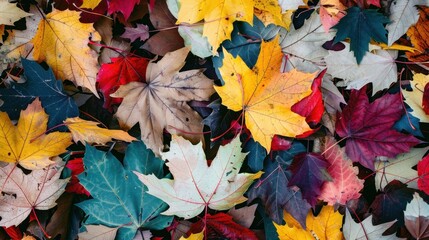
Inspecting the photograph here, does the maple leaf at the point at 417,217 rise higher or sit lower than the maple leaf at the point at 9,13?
lower

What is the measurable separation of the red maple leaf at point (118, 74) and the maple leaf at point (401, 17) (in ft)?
2.21

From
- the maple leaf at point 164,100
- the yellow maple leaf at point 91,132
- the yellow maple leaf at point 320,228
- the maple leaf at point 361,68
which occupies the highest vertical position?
the maple leaf at point 361,68

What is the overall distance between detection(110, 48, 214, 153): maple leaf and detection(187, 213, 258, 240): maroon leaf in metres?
0.22

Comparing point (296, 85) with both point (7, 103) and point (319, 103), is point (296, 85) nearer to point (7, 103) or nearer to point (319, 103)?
point (319, 103)

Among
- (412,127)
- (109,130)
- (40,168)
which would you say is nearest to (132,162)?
(109,130)

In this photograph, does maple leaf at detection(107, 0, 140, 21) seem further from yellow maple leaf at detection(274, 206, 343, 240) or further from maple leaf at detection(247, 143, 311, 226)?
yellow maple leaf at detection(274, 206, 343, 240)

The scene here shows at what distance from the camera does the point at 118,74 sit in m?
1.12

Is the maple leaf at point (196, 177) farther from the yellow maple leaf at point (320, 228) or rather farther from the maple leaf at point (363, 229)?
the maple leaf at point (363, 229)

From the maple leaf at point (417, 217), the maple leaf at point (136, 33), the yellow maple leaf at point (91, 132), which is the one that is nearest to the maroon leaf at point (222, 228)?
the yellow maple leaf at point (91, 132)

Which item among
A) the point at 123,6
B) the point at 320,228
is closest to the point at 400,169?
the point at 320,228

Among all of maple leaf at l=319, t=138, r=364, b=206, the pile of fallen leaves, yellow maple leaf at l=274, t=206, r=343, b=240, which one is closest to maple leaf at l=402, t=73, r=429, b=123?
the pile of fallen leaves

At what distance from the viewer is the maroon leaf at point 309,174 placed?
105 cm

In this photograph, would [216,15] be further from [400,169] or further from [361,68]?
[400,169]

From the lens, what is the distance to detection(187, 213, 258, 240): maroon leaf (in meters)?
1.09
